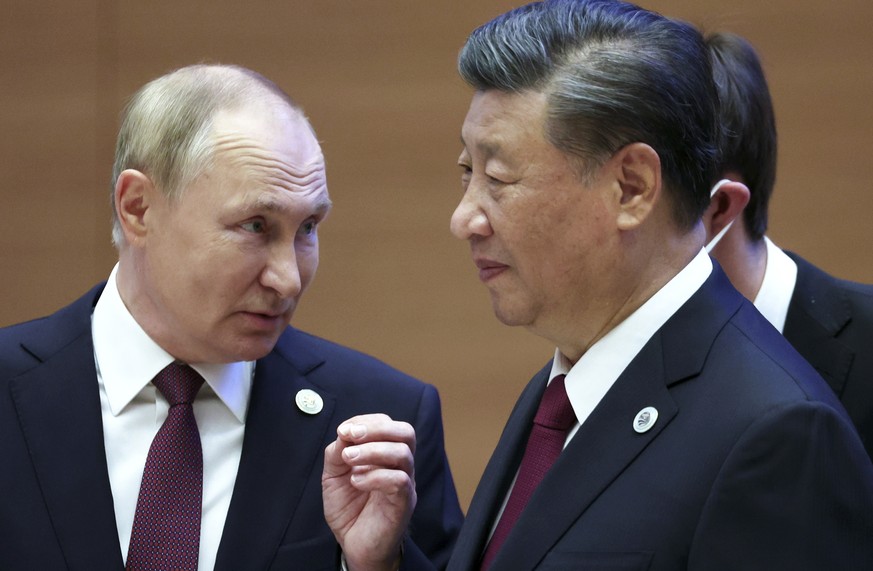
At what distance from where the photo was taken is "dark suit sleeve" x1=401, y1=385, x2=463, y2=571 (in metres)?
2.45

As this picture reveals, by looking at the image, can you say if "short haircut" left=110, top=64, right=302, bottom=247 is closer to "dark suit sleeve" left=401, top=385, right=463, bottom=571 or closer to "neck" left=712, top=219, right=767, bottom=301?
"dark suit sleeve" left=401, top=385, right=463, bottom=571

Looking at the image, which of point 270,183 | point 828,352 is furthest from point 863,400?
point 270,183

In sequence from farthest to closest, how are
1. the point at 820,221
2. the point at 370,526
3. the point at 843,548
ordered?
the point at 820,221 < the point at 370,526 < the point at 843,548

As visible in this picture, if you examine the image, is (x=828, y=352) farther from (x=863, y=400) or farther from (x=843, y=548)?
(x=843, y=548)

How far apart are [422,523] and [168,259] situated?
2.32 feet

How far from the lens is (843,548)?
1.58 meters

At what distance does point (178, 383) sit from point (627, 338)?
3.02ft

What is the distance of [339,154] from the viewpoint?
14.1 feet

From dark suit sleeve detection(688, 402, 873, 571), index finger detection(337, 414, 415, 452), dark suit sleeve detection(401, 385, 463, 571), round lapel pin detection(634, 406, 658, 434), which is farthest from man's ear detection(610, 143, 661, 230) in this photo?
dark suit sleeve detection(401, 385, 463, 571)

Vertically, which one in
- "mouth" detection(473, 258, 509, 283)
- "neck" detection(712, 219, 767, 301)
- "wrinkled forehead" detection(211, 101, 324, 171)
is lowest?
"neck" detection(712, 219, 767, 301)

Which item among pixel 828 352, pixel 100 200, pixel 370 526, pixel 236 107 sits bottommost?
pixel 100 200

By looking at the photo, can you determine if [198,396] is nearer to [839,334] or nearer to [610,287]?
[610,287]

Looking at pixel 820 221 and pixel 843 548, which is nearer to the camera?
pixel 843 548

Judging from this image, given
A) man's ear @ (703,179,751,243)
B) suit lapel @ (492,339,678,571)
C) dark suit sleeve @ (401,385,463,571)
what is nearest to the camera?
suit lapel @ (492,339,678,571)
